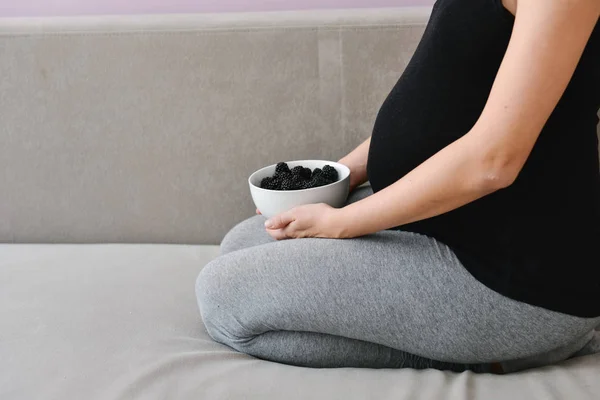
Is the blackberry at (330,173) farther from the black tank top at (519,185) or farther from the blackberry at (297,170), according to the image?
the black tank top at (519,185)

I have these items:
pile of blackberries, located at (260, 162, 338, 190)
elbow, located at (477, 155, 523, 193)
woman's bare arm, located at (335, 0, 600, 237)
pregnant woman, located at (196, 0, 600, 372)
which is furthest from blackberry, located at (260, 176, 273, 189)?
elbow, located at (477, 155, 523, 193)

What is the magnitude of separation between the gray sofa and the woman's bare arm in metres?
0.44

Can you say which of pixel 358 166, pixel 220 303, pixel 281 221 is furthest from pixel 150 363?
pixel 358 166

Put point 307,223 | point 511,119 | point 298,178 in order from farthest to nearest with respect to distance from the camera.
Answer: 1. point 298,178
2. point 307,223
3. point 511,119

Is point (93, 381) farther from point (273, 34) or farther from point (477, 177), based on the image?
point (273, 34)

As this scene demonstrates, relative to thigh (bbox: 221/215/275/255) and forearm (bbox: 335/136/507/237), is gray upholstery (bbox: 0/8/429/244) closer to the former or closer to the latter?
thigh (bbox: 221/215/275/255)

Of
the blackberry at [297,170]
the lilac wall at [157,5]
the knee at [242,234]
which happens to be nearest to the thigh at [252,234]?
the knee at [242,234]

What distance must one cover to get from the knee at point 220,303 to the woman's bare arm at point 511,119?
262 millimetres

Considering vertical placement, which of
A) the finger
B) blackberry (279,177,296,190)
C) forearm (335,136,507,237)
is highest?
forearm (335,136,507,237)

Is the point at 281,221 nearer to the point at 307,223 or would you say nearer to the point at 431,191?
the point at 307,223

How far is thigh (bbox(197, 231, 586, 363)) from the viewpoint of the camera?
86cm

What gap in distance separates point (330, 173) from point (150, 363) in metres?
0.44

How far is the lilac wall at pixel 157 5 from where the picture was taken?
1.32 metres

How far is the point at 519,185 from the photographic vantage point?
831 mm
